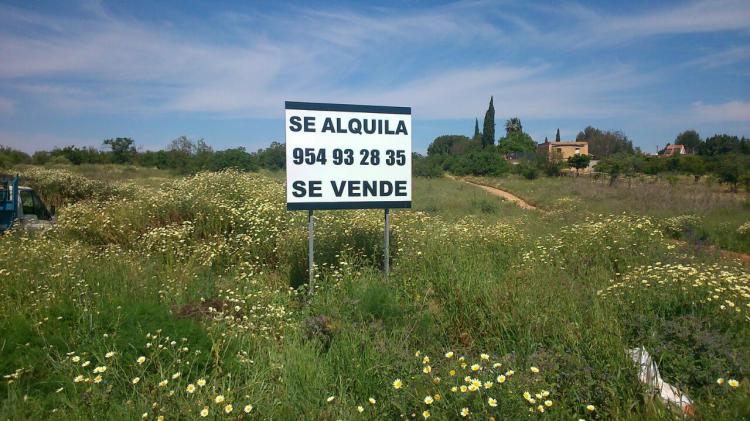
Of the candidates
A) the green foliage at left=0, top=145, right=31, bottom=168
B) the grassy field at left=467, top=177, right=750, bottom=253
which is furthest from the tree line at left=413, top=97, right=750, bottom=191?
the green foliage at left=0, top=145, right=31, bottom=168

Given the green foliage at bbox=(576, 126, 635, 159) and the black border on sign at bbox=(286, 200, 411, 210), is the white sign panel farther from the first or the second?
the green foliage at bbox=(576, 126, 635, 159)

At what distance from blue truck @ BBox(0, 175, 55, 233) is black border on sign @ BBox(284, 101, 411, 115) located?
701cm

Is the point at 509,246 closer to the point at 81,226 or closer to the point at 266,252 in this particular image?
the point at 266,252

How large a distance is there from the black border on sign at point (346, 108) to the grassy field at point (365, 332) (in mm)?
1819

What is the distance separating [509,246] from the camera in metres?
7.32

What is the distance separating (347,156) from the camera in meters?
6.04

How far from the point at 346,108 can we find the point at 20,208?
29.9 feet

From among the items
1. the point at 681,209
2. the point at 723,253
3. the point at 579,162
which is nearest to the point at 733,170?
the point at 681,209

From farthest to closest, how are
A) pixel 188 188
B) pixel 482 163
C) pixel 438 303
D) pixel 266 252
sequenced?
pixel 482 163 < pixel 188 188 < pixel 266 252 < pixel 438 303

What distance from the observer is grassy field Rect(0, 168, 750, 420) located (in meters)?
2.88

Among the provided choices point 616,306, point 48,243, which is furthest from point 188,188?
point 616,306

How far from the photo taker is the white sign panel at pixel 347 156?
578 centimetres

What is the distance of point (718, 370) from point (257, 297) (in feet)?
13.1

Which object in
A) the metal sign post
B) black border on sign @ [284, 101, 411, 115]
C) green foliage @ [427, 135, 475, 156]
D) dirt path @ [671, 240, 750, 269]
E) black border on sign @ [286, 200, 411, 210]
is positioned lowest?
dirt path @ [671, 240, 750, 269]
